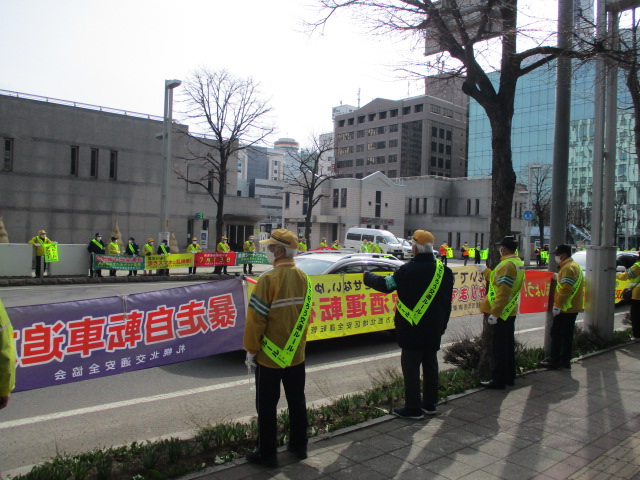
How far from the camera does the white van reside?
43037 mm

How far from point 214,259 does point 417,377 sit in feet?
65.9

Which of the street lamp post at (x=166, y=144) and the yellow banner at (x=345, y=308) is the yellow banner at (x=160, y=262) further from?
the yellow banner at (x=345, y=308)

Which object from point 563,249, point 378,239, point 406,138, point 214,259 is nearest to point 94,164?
point 214,259

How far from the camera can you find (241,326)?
718 centimetres

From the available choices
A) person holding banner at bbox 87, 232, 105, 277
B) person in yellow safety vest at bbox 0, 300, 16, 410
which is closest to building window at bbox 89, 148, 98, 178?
person holding banner at bbox 87, 232, 105, 277

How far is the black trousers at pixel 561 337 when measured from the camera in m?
7.23

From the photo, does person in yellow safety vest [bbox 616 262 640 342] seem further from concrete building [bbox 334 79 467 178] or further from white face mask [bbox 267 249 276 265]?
concrete building [bbox 334 79 467 178]

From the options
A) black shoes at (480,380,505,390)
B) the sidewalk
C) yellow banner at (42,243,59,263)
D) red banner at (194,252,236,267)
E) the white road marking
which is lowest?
the white road marking

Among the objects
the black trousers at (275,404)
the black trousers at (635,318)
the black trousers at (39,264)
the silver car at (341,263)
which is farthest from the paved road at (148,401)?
the black trousers at (39,264)

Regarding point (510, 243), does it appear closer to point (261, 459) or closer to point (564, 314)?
point (564, 314)

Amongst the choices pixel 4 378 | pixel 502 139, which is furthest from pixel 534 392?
pixel 4 378

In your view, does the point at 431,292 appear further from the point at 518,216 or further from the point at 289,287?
the point at 518,216

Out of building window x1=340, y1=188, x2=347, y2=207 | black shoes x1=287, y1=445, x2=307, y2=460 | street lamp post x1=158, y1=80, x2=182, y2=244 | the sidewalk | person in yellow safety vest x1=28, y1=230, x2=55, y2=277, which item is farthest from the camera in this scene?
building window x1=340, y1=188, x2=347, y2=207

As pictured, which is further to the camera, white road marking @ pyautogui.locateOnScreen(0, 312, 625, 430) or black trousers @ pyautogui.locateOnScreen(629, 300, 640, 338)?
black trousers @ pyautogui.locateOnScreen(629, 300, 640, 338)
